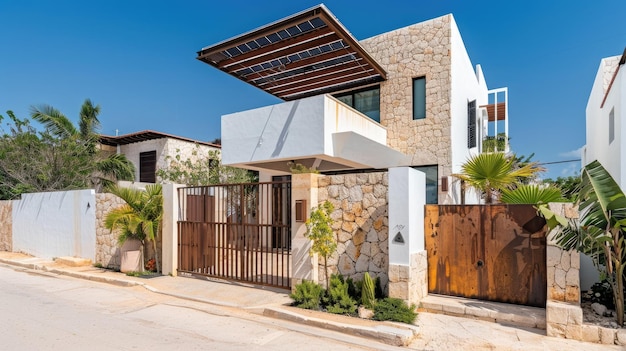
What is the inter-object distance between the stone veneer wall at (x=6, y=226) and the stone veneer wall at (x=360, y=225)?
18.0 metres

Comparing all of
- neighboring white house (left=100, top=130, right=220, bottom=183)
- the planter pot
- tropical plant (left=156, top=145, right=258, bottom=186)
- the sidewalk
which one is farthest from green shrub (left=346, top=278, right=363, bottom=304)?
neighboring white house (left=100, top=130, right=220, bottom=183)

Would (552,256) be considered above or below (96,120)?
below

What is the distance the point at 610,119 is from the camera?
11.2 meters

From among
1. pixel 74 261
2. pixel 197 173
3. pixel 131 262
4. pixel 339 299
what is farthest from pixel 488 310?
pixel 197 173

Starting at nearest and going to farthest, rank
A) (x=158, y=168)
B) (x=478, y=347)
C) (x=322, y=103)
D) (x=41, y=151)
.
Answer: (x=478, y=347) → (x=322, y=103) → (x=41, y=151) → (x=158, y=168)

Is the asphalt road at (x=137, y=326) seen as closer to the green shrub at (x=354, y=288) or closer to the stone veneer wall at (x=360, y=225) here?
the green shrub at (x=354, y=288)

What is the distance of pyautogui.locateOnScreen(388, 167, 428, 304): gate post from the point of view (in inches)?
270

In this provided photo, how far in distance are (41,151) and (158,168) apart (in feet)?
18.7

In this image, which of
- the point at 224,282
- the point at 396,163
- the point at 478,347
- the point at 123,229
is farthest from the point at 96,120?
the point at 478,347

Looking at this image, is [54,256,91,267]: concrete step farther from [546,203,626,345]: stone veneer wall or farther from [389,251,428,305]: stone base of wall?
[546,203,626,345]: stone veneer wall

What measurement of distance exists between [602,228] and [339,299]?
5051mm

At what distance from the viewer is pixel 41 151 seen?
17.7 m

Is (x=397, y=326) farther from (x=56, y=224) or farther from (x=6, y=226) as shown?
(x=6, y=226)

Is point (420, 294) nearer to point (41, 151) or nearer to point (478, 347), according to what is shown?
point (478, 347)
